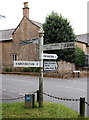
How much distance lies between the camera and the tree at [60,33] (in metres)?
22.8

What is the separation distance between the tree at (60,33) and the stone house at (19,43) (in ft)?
13.0

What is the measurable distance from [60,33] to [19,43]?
8.66 metres

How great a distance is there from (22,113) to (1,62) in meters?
26.9

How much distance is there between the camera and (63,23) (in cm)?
2338

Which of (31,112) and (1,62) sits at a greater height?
(1,62)

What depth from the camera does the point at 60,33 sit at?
74.7 ft

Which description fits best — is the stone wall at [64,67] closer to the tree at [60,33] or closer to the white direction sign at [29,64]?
the tree at [60,33]

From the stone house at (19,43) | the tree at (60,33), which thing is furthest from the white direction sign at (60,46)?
the stone house at (19,43)

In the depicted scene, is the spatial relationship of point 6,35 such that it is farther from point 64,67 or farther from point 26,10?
point 64,67

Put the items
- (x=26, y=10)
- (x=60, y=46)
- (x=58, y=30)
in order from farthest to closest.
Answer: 1. (x=26, y=10)
2. (x=58, y=30)
3. (x=60, y=46)

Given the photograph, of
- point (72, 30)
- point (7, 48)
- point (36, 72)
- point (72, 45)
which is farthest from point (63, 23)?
point (72, 45)

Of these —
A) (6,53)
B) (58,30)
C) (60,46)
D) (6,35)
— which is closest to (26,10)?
(6,35)

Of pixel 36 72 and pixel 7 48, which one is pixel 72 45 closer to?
pixel 36 72

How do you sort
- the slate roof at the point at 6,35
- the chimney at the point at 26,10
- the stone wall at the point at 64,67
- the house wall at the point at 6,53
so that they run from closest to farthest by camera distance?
the stone wall at the point at 64,67 < the chimney at the point at 26,10 < the house wall at the point at 6,53 < the slate roof at the point at 6,35
